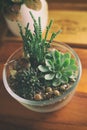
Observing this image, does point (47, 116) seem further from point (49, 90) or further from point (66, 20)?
point (66, 20)

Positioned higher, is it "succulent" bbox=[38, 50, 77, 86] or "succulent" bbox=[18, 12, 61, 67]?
"succulent" bbox=[18, 12, 61, 67]

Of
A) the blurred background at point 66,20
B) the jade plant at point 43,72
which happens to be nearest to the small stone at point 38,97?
the jade plant at point 43,72

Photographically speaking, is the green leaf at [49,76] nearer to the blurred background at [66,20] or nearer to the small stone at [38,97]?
the small stone at [38,97]

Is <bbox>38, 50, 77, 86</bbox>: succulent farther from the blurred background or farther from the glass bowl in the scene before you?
the blurred background

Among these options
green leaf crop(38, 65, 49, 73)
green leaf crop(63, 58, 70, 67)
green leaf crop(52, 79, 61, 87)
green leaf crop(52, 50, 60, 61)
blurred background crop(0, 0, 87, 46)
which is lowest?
green leaf crop(52, 79, 61, 87)

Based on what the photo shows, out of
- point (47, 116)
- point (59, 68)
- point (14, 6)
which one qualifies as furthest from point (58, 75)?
point (14, 6)

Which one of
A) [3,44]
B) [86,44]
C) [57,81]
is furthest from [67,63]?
[3,44]

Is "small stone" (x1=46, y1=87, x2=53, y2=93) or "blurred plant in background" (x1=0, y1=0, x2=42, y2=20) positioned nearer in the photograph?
"small stone" (x1=46, y1=87, x2=53, y2=93)

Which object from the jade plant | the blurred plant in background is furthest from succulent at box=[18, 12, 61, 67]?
the blurred plant in background

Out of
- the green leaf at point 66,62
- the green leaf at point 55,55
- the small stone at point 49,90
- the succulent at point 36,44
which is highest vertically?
the succulent at point 36,44
